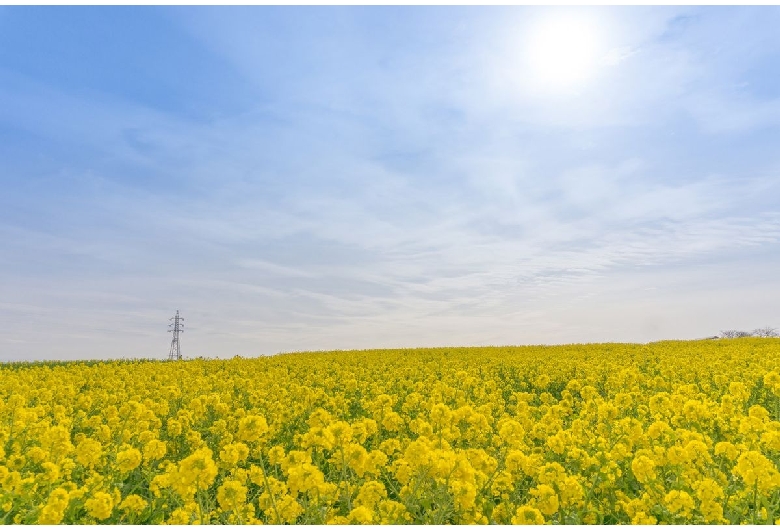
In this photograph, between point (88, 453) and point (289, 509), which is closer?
point (289, 509)

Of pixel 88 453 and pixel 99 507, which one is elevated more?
pixel 88 453

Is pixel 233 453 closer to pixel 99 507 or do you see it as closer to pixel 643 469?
pixel 99 507

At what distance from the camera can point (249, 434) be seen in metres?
6.21

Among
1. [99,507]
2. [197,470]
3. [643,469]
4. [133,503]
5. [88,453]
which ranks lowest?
[133,503]

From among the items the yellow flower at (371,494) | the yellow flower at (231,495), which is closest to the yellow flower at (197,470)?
the yellow flower at (231,495)

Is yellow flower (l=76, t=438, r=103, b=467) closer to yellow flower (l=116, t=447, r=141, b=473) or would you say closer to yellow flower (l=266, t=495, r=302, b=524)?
yellow flower (l=116, t=447, r=141, b=473)

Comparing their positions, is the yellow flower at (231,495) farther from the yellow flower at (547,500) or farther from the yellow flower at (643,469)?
the yellow flower at (643,469)

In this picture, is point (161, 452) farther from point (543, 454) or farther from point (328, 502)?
point (543, 454)

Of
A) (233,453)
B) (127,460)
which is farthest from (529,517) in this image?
(127,460)

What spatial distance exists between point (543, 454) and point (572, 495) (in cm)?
201

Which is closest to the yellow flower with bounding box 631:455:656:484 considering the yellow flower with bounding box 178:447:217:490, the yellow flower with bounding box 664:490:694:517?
the yellow flower with bounding box 664:490:694:517

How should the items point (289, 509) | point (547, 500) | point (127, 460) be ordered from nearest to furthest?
1. point (547, 500)
2. point (289, 509)
3. point (127, 460)

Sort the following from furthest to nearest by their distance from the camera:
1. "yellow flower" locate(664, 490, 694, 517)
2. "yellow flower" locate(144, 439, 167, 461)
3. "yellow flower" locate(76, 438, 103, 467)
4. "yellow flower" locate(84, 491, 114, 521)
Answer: "yellow flower" locate(76, 438, 103, 467) → "yellow flower" locate(144, 439, 167, 461) → "yellow flower" locate(84, 491, 114, 521) → "yellow flower" locate(664, 490, 694, 517)

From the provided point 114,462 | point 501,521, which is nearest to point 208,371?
point 114,462
